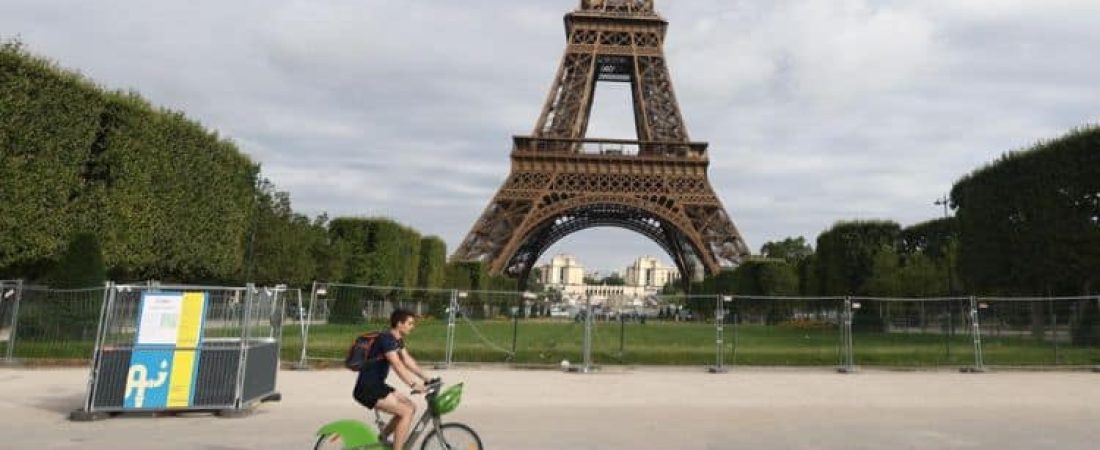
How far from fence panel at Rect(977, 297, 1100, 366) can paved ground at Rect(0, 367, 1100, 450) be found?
2467 millimetres

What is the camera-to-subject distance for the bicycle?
5543mm

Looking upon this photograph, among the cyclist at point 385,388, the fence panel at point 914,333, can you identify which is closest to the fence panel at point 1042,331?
the fence panel at point 914,333

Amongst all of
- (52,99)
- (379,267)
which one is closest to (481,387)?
(52,99)

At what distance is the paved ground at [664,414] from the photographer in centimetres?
778

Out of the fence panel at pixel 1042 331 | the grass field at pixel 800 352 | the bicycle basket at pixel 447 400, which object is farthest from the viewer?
the grass field at pixel 800 352

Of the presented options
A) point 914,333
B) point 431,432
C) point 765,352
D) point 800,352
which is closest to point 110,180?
point 765,352

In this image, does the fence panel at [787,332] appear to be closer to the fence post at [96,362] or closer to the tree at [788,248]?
the fence post at [96,362]

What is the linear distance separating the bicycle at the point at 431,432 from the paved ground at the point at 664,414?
1.79 meters

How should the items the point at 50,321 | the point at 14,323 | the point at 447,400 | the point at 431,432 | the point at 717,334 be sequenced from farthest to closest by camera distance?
the point at 717,334
the point at 50,321
the point at 14,323
the point at 431,432
the point at 447,400

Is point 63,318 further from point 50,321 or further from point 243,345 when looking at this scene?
point 243,345

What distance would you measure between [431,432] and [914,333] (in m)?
20.3

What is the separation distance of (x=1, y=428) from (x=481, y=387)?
683cm

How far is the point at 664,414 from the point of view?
989cm

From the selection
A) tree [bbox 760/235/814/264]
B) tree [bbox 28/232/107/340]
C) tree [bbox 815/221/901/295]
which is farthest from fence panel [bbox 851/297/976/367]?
tree [bbox 760/235/814/264]
